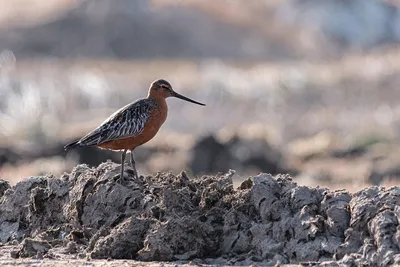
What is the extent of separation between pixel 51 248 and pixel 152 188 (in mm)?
1378

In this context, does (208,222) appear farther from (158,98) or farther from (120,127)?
(158,98)

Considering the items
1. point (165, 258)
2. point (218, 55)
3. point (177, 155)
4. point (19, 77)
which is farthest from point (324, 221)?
point (218, 55)

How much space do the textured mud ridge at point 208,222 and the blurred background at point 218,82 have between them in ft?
30.0

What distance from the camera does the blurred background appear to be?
2814 centimetres

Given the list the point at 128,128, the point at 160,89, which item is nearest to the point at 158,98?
the point at 160,89

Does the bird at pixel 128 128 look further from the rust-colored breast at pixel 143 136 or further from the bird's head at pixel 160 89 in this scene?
the bird's head at pixel 160 89

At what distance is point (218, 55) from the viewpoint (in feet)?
181

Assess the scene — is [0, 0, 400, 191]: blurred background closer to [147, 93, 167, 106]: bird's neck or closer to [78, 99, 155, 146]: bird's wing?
[147, 93, 167, 106]: bird's neck

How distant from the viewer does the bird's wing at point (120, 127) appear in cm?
1482

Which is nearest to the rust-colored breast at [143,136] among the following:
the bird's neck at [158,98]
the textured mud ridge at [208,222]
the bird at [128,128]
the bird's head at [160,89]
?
the bird at [128,128]

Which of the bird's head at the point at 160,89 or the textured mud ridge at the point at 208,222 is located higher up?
the bird's head at the point at 160,89

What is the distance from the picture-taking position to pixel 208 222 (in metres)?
12.6

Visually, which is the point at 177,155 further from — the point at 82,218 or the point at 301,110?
the point at 82,218

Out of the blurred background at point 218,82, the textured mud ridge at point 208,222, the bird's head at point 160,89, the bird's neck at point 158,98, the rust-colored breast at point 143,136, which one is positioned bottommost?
the textured mud ridge at point 208,222
